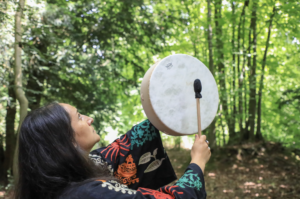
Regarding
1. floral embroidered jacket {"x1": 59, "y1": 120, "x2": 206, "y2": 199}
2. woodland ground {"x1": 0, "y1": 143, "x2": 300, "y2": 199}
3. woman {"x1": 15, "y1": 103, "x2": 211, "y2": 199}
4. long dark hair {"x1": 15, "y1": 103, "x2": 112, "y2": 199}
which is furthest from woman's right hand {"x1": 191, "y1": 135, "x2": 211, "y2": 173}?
woodland ground {"x1": 0, "y1": 143, "x2": 300, "y2": 199}

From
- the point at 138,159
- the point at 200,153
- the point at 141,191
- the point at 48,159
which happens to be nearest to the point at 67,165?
the point at 48,159

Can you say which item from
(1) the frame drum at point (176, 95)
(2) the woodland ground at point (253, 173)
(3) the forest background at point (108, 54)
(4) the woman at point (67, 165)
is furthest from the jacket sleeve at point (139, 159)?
(3) the forest background at point (108, 54)

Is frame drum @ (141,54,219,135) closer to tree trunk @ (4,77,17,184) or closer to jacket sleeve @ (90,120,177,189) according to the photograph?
jacket sleeve @ (90,120,177,189)

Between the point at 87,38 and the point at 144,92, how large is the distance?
15.1ft

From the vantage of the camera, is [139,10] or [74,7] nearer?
[74,7]

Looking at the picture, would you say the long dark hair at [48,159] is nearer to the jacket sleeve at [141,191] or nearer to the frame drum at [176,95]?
the jacket sleeve at [141,191]

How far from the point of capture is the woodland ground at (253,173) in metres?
4.44

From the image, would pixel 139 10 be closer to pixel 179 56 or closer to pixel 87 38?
pixel 87 38

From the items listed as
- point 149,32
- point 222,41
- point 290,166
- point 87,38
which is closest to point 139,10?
point 149,32

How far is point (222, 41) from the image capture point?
532cm

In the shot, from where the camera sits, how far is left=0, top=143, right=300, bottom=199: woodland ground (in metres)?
4.44

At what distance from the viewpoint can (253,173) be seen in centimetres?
535

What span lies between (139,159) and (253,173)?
4.88 metres

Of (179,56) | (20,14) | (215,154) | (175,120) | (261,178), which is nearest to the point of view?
(175,120)
